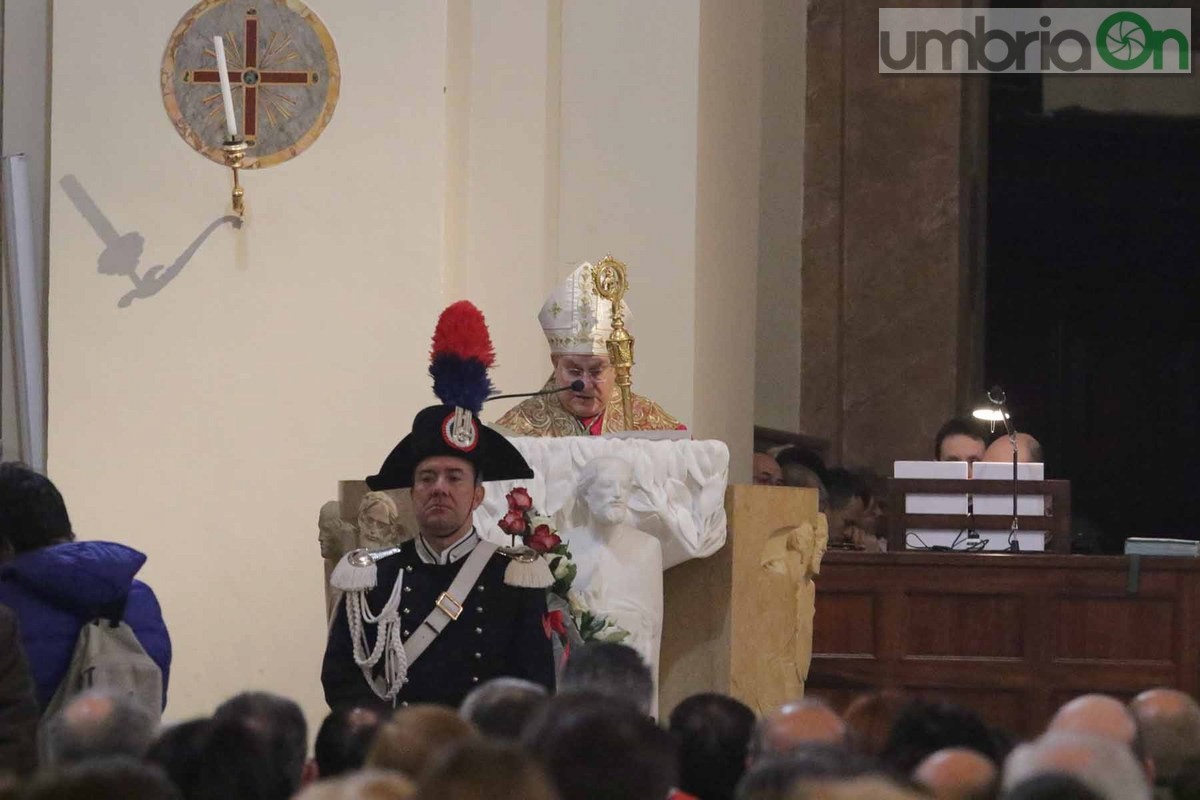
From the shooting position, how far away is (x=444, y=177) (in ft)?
28.8

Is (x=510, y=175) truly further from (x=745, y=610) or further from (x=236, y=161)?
(x=745, y=610)

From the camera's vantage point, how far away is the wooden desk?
7.98m

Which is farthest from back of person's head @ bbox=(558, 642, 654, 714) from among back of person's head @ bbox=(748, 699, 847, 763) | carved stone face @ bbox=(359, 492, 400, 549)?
carved stone face @ bbox=(359, 492, 400, 549)

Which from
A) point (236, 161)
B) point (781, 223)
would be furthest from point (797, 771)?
point (781, 223)

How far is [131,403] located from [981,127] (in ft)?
20.2

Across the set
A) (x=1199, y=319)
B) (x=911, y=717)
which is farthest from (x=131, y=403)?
(x=1199, y=319)

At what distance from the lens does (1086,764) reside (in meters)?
2.86

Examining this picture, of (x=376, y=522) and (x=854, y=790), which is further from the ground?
(x=376, y=522)

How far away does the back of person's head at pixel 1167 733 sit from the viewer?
11.5 ft

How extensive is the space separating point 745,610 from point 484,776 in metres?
3.87

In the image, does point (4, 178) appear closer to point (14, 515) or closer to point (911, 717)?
point (14, 515)

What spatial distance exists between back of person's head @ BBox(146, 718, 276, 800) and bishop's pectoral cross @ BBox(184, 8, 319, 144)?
5.76m

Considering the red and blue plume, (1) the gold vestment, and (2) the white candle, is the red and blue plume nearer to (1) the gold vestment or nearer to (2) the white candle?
(1) the gold vestment

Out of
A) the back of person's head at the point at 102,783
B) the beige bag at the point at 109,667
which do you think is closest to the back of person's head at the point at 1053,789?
the back of person's head at the point at 102,783
